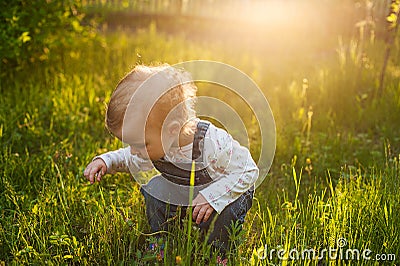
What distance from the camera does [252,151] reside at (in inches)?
134

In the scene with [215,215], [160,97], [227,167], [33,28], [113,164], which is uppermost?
[160,97]

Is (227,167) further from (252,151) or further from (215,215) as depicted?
(252,151)

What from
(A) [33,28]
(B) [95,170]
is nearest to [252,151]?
(B) [95,170]

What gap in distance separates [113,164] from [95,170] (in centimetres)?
10

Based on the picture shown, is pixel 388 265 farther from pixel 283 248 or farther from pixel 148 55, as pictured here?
pixel 148 55

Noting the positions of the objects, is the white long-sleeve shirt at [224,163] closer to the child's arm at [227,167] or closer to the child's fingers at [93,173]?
the child's arm at [227,167]

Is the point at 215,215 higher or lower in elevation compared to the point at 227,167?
lower

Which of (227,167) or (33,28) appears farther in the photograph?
(33,28)

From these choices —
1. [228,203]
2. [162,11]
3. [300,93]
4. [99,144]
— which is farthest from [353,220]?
[162,11]

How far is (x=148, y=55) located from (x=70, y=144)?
226 centimetres

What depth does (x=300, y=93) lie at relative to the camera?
13.9 feet

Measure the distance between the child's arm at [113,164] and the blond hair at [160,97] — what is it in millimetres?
293

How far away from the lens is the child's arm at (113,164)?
2.32 meters

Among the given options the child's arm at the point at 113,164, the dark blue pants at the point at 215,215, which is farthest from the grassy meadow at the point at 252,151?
the child's arm at the point at 113,164
